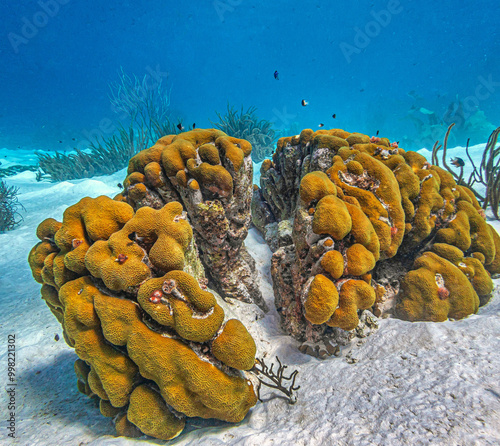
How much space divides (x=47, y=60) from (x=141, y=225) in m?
108

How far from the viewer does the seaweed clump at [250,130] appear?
493 inches

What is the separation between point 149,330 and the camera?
2252 millimetres

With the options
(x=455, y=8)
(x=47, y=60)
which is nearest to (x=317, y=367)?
(x=455, y=8)

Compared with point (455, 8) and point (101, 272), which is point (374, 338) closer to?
point (101, 272)

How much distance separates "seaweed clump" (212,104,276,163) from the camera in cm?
1252

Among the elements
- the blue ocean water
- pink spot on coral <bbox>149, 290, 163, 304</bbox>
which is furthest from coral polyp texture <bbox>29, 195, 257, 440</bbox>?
the blue ocean water

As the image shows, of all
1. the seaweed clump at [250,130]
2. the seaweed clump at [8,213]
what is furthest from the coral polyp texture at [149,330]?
the seaweed clump at [250,130]

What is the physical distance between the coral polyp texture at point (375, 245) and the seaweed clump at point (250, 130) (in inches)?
359

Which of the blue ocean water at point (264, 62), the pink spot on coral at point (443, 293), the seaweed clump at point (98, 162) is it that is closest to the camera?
the pink spot on coral at point (443, 293)

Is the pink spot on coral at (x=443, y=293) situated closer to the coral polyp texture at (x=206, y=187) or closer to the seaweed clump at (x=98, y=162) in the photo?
the coral polyp texture at (x=206, y=187)

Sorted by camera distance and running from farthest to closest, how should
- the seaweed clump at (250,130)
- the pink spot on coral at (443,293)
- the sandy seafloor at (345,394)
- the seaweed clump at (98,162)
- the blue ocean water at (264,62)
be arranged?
the blue ocean water at (264,62) → the seaweed clump at (98,162) → the seaweed clump at (250,130) → the pink spot on coral at (443,293) → the sandy seafloor at (345,394)

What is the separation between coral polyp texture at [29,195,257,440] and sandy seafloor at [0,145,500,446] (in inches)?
12.4

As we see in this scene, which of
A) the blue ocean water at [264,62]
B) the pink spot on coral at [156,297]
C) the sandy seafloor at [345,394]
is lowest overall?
the sandy seafloor at [345,394]

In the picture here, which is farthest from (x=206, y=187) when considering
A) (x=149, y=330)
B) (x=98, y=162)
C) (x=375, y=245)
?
(x=98, y=162)
